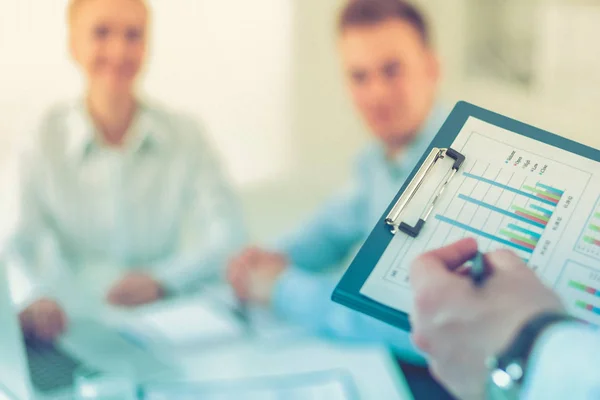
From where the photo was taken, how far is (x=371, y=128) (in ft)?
3.76

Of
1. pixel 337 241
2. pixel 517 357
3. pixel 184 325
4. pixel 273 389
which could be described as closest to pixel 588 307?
pixel 517 357

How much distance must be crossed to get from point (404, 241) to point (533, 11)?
1012mm

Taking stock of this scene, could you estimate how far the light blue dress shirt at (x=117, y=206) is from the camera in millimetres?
1029

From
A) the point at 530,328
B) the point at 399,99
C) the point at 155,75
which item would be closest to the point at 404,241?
the point at 530,328

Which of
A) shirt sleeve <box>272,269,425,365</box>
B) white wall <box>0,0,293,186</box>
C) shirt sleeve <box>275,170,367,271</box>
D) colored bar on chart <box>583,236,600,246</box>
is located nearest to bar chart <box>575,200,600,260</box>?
colored bar on chart <box>583,236,600,246</box>

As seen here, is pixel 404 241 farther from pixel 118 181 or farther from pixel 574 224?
pixel 118 181

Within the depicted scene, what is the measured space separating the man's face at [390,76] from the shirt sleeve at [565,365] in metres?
0.76

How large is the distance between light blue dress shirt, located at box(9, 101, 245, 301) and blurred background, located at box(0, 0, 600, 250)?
4 centimetres

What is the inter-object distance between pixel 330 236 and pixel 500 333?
0.76m

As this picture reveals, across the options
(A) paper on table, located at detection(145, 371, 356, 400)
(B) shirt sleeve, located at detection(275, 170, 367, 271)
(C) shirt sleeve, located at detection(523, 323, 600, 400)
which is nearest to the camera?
(C) shirt sleeve, located at detection(523, 323, 600, 400)

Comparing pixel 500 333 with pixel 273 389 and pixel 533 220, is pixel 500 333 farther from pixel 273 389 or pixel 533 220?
pixel 273 389

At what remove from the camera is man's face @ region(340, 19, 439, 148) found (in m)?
1.05

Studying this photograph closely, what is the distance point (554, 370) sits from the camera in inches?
12.4

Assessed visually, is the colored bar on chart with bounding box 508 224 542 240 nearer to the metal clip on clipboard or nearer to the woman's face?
the metal clip on clipboard
